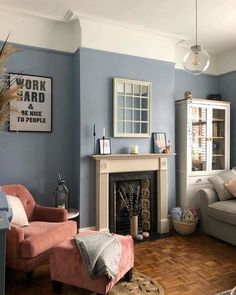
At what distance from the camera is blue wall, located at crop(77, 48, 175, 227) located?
3238mm

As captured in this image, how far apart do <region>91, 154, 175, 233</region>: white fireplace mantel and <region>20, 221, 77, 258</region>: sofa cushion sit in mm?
619

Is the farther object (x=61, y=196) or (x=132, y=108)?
(x=132, y=108)

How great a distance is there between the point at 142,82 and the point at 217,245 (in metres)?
2.28

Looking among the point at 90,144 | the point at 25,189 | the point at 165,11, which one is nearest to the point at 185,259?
the point at 90,144

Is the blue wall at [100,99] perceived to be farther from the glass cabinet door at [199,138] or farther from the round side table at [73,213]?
the glass cabinet door at [199,138]

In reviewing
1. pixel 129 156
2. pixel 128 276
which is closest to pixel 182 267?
pixel 128 276

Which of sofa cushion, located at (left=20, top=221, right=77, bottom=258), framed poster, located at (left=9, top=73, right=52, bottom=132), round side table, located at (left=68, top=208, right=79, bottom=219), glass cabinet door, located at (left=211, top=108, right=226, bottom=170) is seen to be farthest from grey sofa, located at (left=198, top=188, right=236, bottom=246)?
framed poster, located at (left=9, top=73, right=52, bottom=132)

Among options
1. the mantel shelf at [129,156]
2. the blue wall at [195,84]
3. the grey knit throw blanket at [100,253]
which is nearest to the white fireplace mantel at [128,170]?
the mantel shelf at [129,156]

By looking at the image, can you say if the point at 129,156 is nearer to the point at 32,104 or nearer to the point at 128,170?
the point at 128,170

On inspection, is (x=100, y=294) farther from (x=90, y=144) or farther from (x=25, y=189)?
(x=90, y=144)

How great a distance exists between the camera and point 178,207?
12.7 ft

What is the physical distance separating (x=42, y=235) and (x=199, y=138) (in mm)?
2608

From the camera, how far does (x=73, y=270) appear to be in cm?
207

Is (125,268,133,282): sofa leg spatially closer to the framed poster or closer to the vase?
the vase
